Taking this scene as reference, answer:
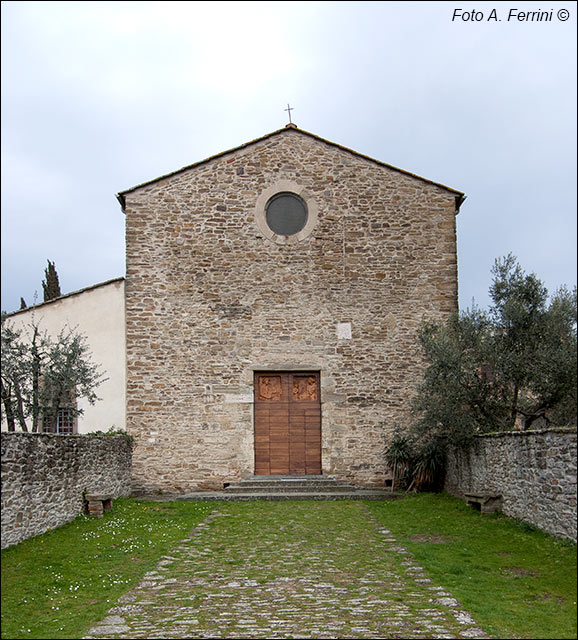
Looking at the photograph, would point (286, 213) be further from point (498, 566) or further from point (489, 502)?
point (498, 566)

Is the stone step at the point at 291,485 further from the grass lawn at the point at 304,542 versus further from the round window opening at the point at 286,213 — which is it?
the round window opening at the point at 286,213

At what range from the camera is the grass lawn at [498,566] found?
20.4 feet

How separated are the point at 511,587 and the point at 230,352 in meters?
9.88

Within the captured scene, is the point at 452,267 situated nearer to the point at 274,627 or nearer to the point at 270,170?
the point at 270,170

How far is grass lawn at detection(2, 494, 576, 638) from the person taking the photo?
246 inches

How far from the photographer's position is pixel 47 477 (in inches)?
405

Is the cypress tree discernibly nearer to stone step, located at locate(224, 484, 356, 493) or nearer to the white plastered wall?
the white plastered wall

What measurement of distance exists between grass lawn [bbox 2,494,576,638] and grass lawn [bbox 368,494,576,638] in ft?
0.04

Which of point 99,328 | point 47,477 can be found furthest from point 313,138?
point 47,477

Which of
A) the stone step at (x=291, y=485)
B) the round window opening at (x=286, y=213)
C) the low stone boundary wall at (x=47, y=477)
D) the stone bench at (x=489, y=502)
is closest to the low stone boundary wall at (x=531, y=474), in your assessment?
the stone bench at (x=489, y=502)

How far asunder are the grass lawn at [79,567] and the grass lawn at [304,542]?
0.5 inches

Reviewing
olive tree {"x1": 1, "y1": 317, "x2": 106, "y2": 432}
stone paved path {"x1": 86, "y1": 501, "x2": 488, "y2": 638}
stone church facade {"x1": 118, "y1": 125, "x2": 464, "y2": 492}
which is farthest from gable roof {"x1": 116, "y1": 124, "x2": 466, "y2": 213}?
stone paved path {"x1": 86, "y1": 501, "x2": 488, "y2": 638}

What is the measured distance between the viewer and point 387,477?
625 inches

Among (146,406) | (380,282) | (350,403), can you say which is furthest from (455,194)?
(146,406)
